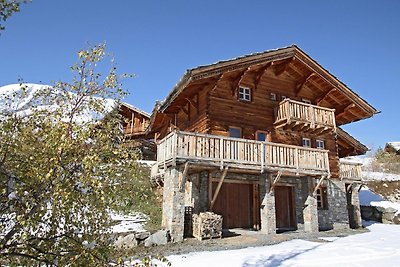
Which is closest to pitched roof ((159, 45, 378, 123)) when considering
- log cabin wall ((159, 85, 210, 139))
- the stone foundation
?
log cabin wall ((159, 85, 210, 139))

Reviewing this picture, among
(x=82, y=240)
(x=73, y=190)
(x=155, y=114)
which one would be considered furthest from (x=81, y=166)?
(x=155, y=114)

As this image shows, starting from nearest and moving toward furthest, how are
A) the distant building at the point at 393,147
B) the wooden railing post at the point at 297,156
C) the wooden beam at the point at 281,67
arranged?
the wooden railing post at the point at 297,156
the wooden beam at the point at 281,67
the distant building at the point at 393,147

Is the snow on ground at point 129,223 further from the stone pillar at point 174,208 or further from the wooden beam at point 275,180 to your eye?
the wooden beam at point 275,180

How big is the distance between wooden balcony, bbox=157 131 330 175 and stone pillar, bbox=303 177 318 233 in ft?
4.00

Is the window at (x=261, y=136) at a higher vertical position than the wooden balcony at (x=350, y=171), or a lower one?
higher

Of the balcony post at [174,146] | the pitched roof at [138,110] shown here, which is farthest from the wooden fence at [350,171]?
the pitched roof at [138,110]

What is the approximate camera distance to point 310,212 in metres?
16.2

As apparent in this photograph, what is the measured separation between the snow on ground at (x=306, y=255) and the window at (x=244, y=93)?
841 centimetres

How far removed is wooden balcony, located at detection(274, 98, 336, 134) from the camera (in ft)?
56.1

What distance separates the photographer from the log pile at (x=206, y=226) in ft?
42.2

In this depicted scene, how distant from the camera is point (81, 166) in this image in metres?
3.98

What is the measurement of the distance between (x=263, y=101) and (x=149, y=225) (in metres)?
9.69

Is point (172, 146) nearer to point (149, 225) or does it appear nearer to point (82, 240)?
point (149, 225)

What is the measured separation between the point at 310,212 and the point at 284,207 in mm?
2039
